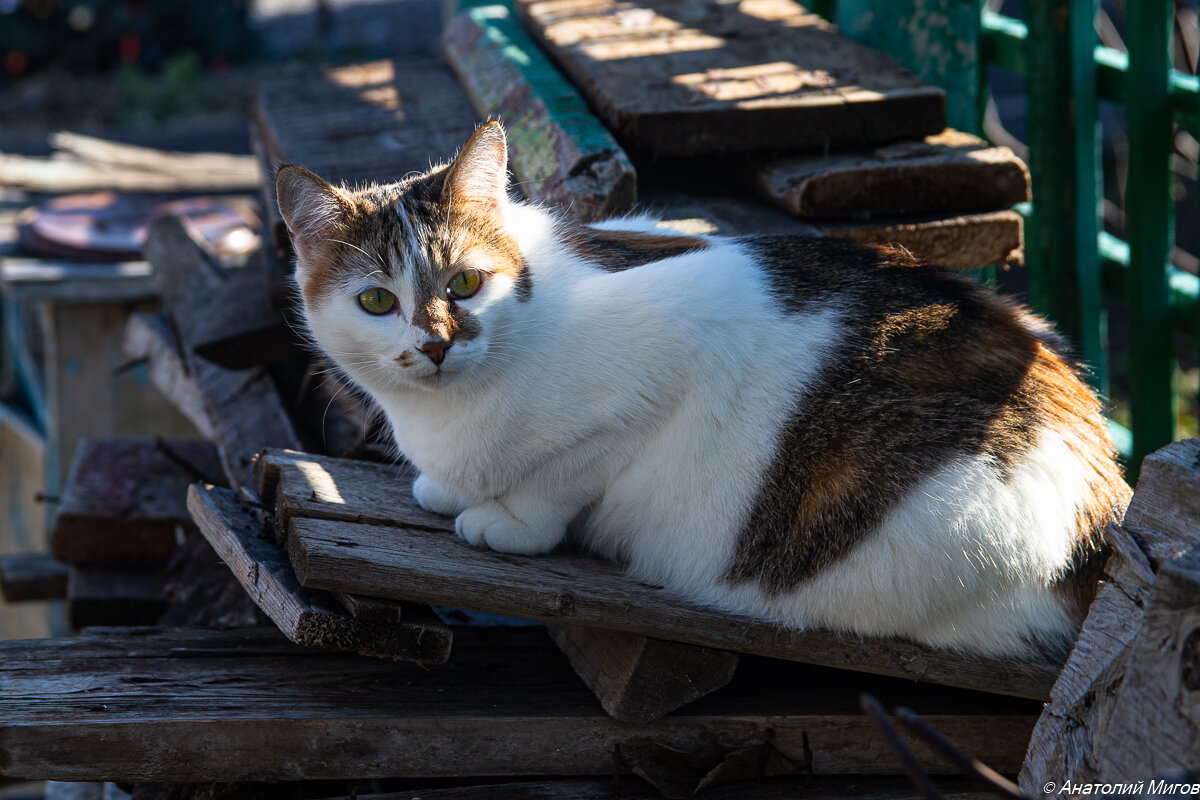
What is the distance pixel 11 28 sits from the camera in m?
13.3

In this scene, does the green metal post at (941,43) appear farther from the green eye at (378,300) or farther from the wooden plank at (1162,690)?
the wooden plank at (1162,690)

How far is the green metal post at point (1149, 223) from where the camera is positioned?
3.37 metres

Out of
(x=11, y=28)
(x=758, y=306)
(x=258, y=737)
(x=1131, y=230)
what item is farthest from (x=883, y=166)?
(x=11, y=28)

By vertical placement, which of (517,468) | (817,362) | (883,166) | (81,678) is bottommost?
(81,678)

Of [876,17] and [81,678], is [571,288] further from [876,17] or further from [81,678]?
[876,17]

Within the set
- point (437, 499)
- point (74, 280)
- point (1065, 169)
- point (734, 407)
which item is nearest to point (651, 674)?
point (734, 407)

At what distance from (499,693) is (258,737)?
452mm

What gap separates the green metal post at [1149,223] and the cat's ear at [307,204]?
2.59m

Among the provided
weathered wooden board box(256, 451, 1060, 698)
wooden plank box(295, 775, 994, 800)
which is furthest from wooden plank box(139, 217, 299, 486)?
wooden plank box(295, 775, 994, 800)

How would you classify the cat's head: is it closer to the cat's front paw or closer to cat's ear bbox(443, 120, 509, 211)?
cat's ear bbox(443, 120, 509, 211)

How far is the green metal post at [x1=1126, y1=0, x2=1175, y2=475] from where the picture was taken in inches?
132

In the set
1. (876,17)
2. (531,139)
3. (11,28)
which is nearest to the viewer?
(531,139)

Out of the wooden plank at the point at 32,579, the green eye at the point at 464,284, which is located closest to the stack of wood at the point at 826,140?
the green eye at the point at 464,284

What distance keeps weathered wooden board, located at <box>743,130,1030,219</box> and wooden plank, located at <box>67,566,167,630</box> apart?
7.46 ft
